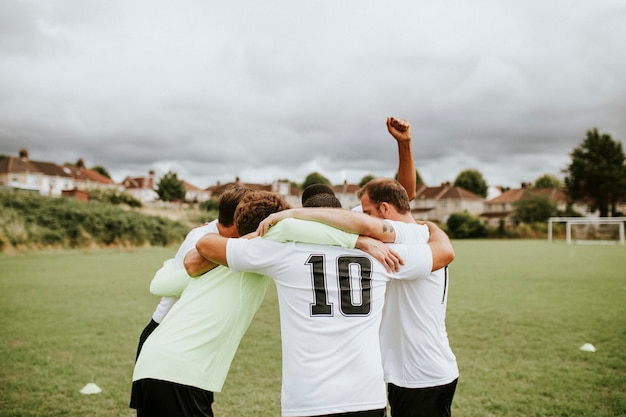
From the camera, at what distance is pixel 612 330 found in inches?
Answer: 373

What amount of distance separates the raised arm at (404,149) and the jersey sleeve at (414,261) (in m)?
1.39

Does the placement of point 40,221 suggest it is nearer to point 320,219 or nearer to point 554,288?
point 554,288

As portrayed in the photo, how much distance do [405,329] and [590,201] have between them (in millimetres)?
81298

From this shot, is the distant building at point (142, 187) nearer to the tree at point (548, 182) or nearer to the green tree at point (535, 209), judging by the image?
the green tree at point (535, 209)

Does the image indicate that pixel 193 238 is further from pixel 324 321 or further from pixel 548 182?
pixel 548 182

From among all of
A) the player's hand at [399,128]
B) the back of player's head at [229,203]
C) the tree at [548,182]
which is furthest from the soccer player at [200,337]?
the tree at [548,182]

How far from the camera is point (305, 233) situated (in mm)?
2545

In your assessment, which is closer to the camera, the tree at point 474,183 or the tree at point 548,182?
the tree at point 474,183

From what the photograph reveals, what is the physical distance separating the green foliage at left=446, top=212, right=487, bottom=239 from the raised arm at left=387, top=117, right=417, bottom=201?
57.1 m

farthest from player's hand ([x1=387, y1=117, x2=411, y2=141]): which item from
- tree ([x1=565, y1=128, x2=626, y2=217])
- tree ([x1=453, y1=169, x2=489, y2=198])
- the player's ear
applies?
tree ([x1=453, y1=169, x2=489, y2=198])

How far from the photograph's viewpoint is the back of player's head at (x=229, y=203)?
3.16m

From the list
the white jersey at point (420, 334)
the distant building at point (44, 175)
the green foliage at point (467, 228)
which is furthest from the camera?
the distant building at point (44, 175)

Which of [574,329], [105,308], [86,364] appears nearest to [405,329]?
[86,364]

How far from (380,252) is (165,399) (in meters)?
1.57
